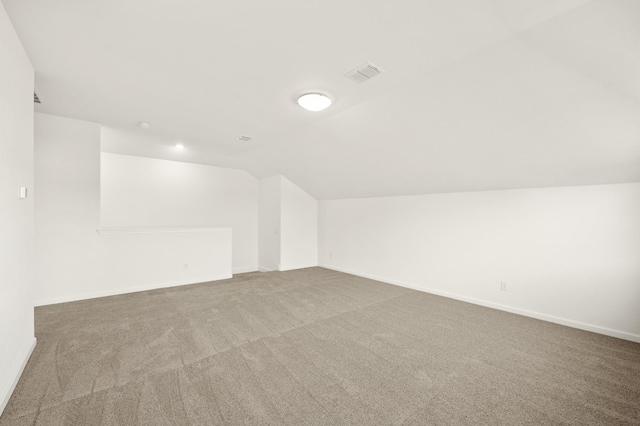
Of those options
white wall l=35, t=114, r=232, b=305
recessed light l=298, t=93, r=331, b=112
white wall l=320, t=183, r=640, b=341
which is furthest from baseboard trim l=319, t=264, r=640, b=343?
white wall l=35, t=114, r=232, b=305

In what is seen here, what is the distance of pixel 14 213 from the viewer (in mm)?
2027

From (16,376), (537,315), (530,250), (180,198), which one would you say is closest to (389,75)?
(530,250)

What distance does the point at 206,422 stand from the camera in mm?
1621

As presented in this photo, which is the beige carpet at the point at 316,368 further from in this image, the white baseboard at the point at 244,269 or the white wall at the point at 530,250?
the white baseboard at the point at 244,269

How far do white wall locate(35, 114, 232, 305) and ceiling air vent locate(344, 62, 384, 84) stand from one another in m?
4.00

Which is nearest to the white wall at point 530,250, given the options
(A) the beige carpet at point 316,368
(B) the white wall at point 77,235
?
(A) the beige carpet at point 316,368

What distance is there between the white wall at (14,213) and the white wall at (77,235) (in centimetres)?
169

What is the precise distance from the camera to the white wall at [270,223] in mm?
6277

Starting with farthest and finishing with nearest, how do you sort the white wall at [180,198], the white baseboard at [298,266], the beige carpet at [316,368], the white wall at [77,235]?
the white baseboard at [298,266]
the white wall at [180,198]
the white wall at [77,235]
the beige carpet at [316,368]

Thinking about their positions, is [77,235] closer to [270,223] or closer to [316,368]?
[270,223]

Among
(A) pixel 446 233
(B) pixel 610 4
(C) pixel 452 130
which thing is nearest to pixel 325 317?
(A) pixel 446 233

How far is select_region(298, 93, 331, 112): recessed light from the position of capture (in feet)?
9.45

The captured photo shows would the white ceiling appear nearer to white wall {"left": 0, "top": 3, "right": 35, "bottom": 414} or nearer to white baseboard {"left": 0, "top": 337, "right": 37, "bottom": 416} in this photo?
white wall {"left": 0, "top": 3, "right": 35, "bottom": 414}

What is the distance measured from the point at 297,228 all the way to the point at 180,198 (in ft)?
9.08
